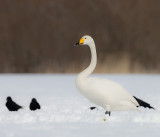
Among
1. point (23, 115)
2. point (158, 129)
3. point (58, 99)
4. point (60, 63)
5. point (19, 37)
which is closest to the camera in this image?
point (158, 129)

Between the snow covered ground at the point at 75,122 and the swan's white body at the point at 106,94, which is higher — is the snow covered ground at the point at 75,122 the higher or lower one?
the lower one

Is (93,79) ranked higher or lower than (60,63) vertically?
lower

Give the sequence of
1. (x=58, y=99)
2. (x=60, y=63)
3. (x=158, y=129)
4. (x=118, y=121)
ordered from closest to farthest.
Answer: (x=158, y=129) < (x=118, y=121) < (x=58, y=99) < (x=60, y=63)

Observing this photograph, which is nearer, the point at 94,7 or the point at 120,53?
the point at 120,53

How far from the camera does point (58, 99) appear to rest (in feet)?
24.2

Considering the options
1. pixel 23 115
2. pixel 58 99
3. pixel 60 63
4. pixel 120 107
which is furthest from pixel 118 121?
pixel 60 63

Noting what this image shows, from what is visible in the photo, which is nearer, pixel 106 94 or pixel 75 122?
pixel 75 122

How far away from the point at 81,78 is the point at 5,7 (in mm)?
12048

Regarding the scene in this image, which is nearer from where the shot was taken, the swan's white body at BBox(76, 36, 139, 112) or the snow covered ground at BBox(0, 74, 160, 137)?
the snow covered ground at BBox(0, 74, 160, 137)

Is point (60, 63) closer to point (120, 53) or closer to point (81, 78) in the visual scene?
point (120, 53)

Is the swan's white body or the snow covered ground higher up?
the swan's white body

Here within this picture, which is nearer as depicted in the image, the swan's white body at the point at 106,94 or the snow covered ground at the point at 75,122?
the snow covered ground at the point at 75,122

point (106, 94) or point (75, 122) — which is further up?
point (106, 94)

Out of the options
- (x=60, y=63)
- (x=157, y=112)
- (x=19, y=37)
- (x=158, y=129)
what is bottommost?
(x=158, y=129)
